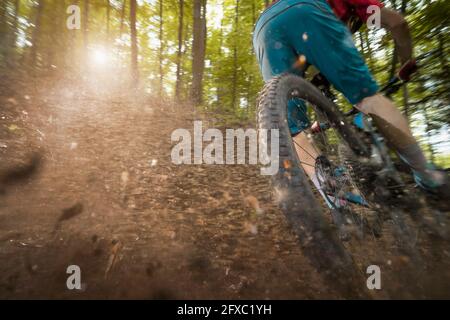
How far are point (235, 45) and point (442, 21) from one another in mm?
11140

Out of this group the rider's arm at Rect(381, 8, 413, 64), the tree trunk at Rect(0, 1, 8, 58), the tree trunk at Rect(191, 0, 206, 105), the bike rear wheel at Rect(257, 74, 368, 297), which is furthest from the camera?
the tree trunk at Rect(191, 0, 206, 105)

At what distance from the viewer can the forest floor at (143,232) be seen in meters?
1.64

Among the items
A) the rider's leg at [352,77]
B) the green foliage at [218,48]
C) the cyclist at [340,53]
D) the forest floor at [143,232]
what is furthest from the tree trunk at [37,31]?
the rider's leg at [352,77]

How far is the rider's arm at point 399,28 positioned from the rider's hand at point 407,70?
0.04 metres

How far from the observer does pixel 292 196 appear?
132 cm

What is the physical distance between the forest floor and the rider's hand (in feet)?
4.53

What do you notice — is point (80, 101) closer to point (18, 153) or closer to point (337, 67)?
point (18, 153)

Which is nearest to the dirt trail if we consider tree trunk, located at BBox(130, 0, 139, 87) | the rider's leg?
the rider's leg

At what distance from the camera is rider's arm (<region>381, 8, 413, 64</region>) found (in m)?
2.06

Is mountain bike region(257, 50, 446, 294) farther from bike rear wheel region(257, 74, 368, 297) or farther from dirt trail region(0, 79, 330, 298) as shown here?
dirt trail region(0, 79, 330, 298)

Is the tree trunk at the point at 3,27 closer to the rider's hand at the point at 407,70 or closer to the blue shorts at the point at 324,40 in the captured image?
the blue shorts at the point at 324,40

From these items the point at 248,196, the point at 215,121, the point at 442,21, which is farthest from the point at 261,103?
the point at 215,121

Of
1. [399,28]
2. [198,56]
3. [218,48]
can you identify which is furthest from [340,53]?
[218,48]

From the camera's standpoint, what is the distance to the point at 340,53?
1.93 m
